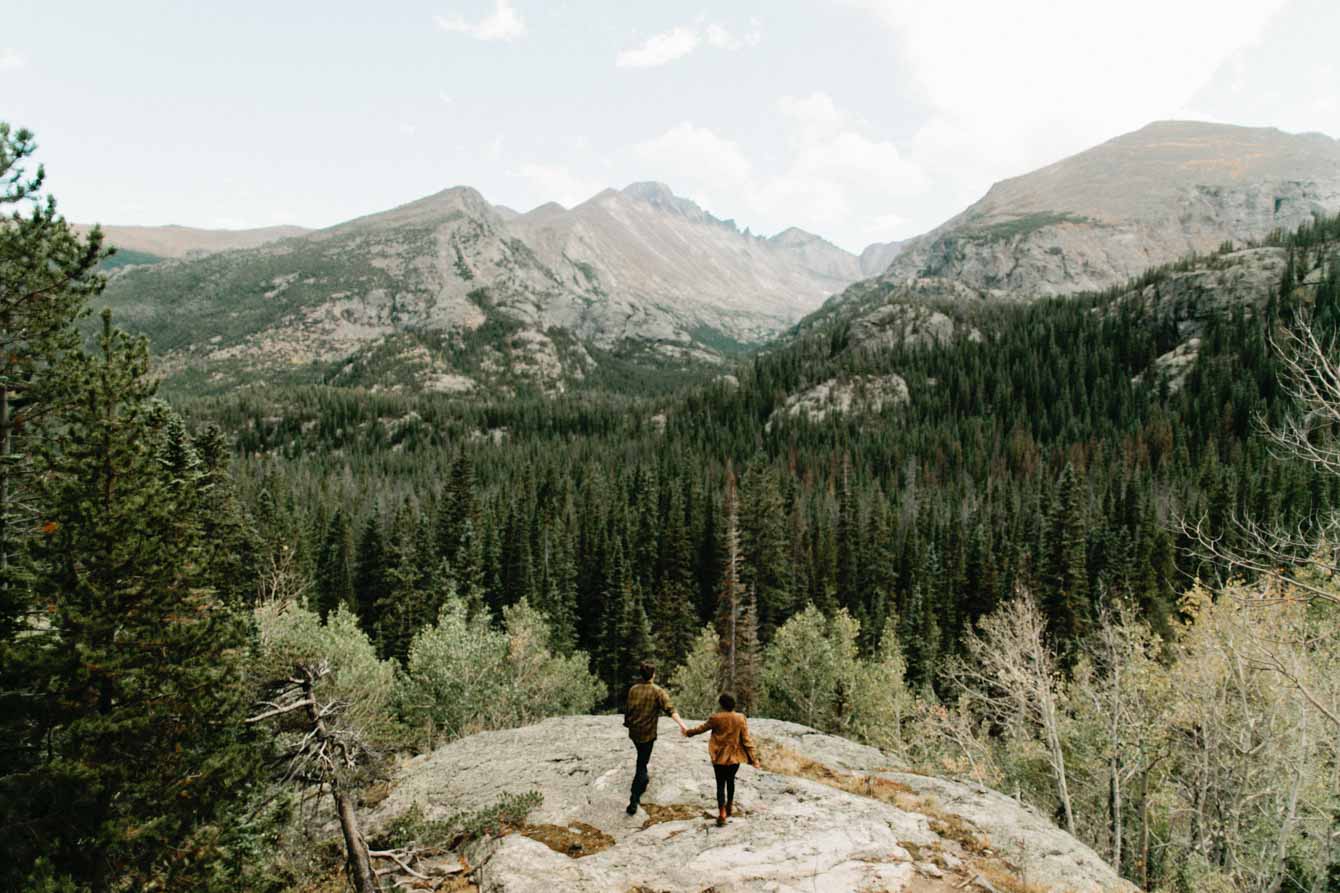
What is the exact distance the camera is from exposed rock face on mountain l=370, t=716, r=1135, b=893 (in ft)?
39.1

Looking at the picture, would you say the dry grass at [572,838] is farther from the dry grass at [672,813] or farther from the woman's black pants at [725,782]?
the woman's black pants at [725,782]

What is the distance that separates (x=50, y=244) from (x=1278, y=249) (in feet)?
900

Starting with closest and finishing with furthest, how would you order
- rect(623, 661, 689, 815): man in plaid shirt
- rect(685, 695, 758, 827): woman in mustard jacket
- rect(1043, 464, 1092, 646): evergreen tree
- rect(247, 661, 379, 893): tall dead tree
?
rect(247, 661, 379, 893): tall dead tree, rect(685, 695, 758, 827): woman in mustard jacket, rect(623, 661, 689, 815): man in plaid shirt, rect(1043, 464, 1092, 646): evergreen tree

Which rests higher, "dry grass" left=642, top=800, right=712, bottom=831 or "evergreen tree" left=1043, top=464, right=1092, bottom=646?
"dry grass" left=642, top=800, right=712, bottom=831

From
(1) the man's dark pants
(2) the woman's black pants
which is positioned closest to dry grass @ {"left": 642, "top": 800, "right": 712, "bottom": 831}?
(1) the man's dark pants

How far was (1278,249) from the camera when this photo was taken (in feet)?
644

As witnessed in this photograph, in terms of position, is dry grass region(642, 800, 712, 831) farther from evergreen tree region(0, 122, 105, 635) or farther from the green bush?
the green bush

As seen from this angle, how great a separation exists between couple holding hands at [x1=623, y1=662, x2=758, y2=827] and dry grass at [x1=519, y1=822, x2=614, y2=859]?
2.99 feet

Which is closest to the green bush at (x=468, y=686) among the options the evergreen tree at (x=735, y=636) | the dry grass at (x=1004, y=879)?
the evergreen tree at (x=735, y=636)

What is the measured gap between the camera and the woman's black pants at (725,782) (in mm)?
12977

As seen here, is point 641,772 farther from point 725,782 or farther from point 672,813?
point 725,782

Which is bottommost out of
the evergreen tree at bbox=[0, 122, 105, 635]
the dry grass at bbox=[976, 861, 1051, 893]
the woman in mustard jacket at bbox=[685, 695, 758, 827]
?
the dry grass at bbox=[976, 861, 1051, 893]

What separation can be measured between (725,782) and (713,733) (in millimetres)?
1483

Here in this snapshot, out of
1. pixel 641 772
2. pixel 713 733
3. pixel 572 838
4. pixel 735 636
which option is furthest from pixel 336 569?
pixel 713 733
